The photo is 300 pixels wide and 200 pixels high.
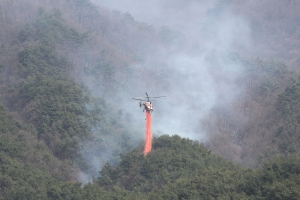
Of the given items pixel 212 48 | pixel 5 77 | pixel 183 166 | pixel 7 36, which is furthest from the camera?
pixel 212 48

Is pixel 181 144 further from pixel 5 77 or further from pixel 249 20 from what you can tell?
pixel 249 20

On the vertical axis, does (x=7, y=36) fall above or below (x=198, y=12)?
below

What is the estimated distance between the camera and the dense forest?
4856cm

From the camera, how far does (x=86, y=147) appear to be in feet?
223

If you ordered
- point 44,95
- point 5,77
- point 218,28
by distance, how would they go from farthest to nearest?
point 218,28 → point 5,77 → point 44,95

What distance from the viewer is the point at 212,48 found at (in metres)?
109

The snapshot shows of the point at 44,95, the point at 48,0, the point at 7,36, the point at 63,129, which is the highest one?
the point at 48,0

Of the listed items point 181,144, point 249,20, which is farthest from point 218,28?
point 181,144

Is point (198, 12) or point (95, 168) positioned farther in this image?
point (198, 12)

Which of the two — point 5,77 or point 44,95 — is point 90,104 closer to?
point 44,95

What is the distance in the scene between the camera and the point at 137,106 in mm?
82812

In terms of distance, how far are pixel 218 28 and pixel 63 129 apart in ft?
197

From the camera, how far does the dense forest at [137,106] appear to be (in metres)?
48.6

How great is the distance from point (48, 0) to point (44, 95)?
45.5 m
